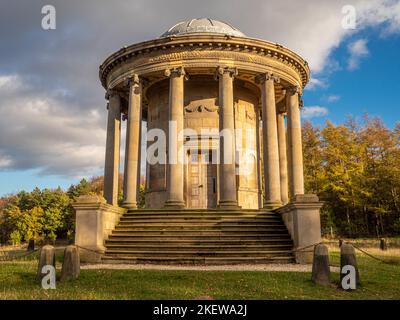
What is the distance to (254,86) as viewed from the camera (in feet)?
90.2

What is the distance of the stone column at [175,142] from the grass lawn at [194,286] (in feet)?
29.7

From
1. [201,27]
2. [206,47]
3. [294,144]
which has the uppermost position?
[201,27]

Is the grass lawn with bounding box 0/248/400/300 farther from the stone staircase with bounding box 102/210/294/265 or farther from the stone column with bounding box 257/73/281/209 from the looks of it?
the stone column with bounding box 257/73/281/209

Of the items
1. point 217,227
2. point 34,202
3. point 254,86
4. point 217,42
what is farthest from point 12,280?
point 34,202

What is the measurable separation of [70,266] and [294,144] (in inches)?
722

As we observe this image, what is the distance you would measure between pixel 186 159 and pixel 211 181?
2.16 metres

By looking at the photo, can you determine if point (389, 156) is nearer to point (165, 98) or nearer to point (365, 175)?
point (365, 175)

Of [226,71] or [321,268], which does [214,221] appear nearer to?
[321,268]

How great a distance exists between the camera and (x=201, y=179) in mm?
25094

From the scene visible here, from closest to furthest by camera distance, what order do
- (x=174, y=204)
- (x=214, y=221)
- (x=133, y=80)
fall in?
(x=214, y=221), (x=174, y=204), (x=133, y=80)

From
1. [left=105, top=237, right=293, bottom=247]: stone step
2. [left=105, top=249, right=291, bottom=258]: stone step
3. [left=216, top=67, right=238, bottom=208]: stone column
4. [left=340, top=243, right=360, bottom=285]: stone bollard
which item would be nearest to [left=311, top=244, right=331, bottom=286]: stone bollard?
[left=340, top=243, right=360, bottom=285]: stone bollard

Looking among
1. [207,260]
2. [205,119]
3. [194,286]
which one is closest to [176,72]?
[205,119]

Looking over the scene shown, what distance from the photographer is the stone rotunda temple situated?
1641 cm

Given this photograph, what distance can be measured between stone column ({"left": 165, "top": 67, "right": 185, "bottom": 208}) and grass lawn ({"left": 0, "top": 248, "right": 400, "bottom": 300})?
357 inches
